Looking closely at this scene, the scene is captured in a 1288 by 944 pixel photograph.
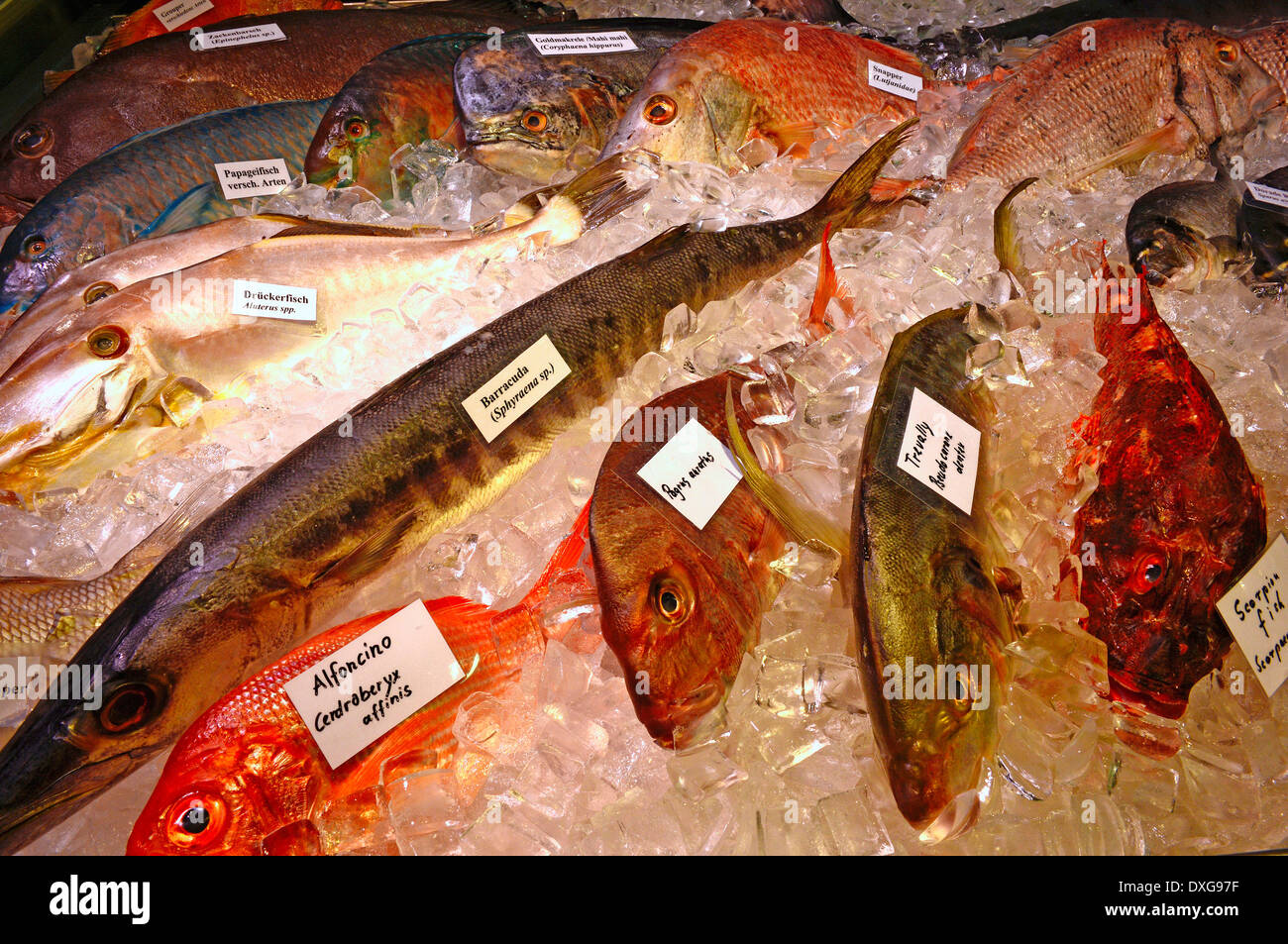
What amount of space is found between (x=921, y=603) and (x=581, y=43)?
254 centimetres

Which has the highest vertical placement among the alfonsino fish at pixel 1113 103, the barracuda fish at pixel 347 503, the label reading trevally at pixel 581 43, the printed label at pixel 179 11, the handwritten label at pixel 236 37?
the printed label at pixel 179 11

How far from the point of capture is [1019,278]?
6.71ft

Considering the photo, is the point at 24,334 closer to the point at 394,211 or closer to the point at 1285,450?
the point at 394,211

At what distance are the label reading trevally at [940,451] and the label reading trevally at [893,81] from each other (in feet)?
6.22

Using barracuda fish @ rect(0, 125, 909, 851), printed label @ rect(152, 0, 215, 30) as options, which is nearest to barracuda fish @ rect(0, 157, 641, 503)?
barracuda fish @ rect(0, 125, 909, 851)

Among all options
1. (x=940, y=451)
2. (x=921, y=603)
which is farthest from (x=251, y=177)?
(x=921, y=603)

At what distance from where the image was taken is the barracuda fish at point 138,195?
8.21 ft

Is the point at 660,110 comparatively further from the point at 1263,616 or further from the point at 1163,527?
the point at 1263,616

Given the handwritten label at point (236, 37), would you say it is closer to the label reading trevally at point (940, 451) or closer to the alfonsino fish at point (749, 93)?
the alfonsino fish at point (749, 93)

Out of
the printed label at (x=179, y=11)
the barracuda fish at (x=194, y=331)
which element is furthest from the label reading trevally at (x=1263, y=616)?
the printed label at (x=179, y=11)

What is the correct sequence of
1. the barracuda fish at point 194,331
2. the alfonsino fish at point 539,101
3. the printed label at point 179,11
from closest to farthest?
the barracuda fish at point 194,331
the alfonsino fish at point 539,101
the printed label at point 179,11

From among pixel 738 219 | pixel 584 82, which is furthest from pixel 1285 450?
pixel 584 82

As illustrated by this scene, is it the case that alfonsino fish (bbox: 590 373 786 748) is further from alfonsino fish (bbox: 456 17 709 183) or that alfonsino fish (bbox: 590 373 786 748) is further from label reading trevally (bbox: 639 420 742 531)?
alfonsino fish (bbox: 456 17 709 183)

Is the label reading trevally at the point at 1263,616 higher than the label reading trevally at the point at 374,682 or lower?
lower
